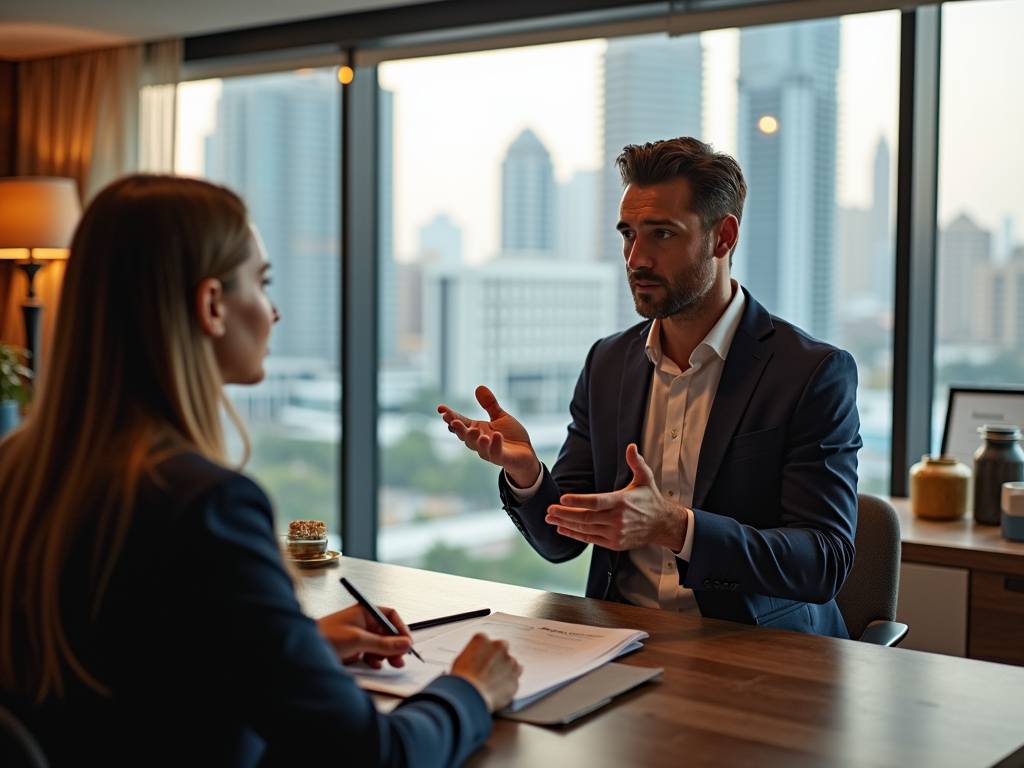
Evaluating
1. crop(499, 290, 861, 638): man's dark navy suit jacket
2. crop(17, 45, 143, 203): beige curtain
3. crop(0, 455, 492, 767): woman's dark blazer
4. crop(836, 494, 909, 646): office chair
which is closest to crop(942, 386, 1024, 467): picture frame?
crop(836, 494, 909, 646): office chair

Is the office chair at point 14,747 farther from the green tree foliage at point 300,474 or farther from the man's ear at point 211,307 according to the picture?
A: the green tree foliage at point 300,474

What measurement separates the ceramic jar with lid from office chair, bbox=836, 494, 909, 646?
834 mm

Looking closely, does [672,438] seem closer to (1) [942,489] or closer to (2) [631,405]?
(2) [631,405]

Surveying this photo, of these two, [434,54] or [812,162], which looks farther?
[434,54]

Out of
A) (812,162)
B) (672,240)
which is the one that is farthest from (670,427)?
(812,162)

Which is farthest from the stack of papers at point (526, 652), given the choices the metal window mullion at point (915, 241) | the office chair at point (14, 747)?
the metal window mullion at point (915, 241)

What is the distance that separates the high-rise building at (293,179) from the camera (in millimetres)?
4629

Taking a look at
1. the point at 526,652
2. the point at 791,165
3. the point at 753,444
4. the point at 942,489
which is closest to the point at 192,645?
the point at 526,652

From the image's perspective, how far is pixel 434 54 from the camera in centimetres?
418

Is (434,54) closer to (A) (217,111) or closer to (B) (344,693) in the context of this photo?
(A) (217,111)

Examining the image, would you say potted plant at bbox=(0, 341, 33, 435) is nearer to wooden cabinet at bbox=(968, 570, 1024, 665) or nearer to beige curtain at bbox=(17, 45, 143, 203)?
beige curtain at bbox=(17, 45, 143, 203)

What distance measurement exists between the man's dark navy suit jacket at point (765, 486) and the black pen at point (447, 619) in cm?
35

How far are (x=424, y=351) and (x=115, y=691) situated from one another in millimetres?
3539

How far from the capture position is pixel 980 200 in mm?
3250
